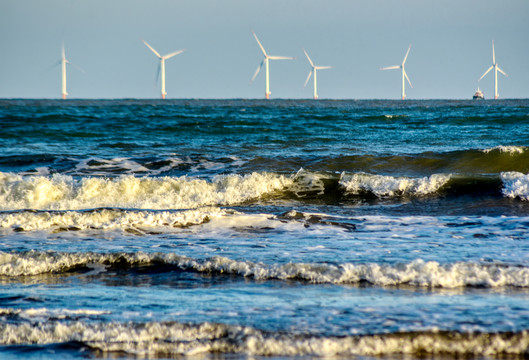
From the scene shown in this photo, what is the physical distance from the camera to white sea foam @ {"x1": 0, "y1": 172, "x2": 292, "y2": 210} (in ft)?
30.1

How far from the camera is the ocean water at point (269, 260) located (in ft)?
11.0

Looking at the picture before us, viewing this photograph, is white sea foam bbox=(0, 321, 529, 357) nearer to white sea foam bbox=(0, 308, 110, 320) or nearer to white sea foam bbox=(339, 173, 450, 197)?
white sea foam bbox=(0, 308, 110, 320)

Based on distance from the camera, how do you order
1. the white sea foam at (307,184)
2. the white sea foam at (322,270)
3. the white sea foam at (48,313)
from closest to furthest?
the white sea foam at (48,313) → the white sea foam at (322,270) → the white sea foam at (307,184)

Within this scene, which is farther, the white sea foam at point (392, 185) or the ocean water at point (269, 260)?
the white sea foam at point (392, 185)

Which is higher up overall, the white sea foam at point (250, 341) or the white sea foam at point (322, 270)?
the white sea foam at point (322, 270)

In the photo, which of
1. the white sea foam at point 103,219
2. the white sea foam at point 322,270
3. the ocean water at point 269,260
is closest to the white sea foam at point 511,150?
the ocean water at point 269,260

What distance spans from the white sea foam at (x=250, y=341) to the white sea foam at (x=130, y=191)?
536 centimetres

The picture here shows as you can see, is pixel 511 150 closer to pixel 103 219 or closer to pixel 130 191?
pixel 130 191

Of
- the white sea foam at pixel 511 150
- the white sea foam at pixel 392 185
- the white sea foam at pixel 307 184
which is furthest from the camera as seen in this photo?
the white sea foam at pixel 511 150

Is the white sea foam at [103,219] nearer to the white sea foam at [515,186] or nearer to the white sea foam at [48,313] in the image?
the white sea foam at [48,313]

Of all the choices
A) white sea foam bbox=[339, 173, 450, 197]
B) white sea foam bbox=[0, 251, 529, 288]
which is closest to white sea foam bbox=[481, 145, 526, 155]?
white sea foam bbox=[339, 173, 450, 197]

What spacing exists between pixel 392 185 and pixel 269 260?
5.28 m

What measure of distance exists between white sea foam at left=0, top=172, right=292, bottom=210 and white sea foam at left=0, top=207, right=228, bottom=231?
1.45m

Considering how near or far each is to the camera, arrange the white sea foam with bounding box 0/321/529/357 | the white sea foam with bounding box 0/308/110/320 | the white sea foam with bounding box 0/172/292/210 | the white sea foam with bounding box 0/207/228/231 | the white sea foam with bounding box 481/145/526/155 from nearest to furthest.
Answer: the white sea foam with bounding box 0/321/529/357, the white sea foam with bounding box 0/308/110/320, the white sea foam with bounding box 0/207/228/231, the white sea foam with bounding box 0/172/292/210, the white sea foam with bounding box 481/145/526/155
